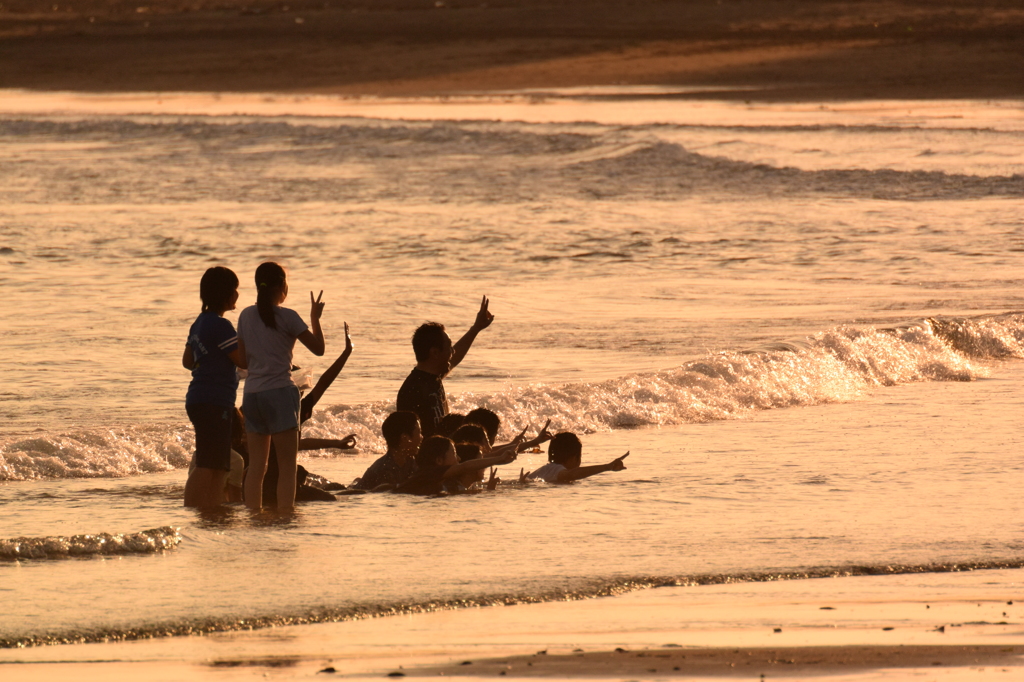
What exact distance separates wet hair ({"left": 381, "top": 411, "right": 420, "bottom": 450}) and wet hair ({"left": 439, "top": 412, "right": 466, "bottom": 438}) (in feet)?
1.31

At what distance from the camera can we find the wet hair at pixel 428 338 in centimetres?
799

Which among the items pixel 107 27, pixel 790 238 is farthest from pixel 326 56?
pixel 790 238

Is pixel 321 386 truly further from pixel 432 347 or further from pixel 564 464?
pixel 564 464

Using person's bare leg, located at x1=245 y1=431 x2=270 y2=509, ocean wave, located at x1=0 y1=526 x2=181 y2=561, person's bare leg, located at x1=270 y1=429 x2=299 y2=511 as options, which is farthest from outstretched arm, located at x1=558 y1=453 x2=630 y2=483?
ocean wave, located at x1=0 y1=526 x2=181 y2=561

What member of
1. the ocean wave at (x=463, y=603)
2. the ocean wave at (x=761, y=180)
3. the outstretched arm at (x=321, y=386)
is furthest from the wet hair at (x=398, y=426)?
the ocean wave at (x=761, y=180)

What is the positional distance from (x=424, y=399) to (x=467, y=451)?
14.4 inches

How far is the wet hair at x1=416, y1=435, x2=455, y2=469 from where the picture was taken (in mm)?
8008

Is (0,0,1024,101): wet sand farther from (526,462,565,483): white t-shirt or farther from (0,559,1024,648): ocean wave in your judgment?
(0,559,1024,648): ocean wave

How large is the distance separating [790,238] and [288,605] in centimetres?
1438

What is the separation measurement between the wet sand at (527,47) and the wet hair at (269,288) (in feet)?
120

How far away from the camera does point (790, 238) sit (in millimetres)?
19281

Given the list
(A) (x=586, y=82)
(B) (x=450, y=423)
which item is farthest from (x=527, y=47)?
(B) (x=450, y=423)

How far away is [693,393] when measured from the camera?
423 inches

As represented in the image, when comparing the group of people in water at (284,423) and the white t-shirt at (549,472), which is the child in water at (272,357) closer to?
the group of people in water at (284,423)
